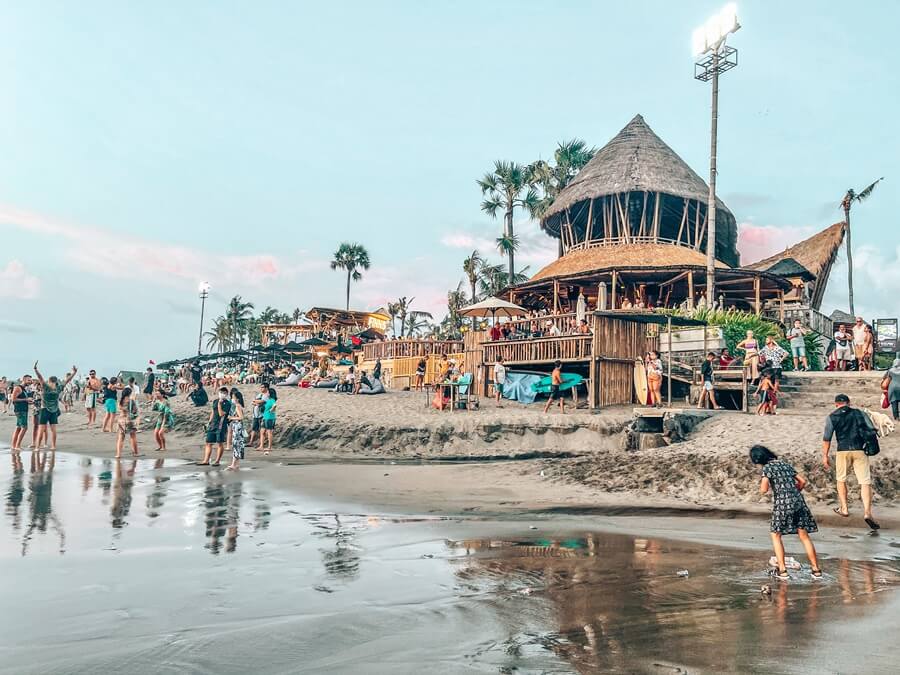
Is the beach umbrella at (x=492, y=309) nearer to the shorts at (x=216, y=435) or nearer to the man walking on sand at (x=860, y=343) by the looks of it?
the man walking on sand at (x=860, y=343)

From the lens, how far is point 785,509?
649cm

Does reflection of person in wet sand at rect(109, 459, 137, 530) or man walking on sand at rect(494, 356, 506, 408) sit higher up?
man walking on sand at rect(494, 356, 506, 408)

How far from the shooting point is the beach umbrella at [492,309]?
78.9 feet

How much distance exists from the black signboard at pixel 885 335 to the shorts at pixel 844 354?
1023cm

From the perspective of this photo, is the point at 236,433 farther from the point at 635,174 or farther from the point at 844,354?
the point at 635,174

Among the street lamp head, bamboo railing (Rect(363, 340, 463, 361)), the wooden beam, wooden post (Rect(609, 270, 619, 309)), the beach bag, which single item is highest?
the street lamp head

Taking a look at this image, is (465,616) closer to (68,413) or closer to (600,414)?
(600,414)

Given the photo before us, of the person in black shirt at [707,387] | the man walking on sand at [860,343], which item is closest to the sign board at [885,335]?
the man walking on sand at [860,343]

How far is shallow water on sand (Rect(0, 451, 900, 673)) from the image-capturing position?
166 inches

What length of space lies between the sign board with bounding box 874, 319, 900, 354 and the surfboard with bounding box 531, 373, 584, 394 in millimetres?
16490

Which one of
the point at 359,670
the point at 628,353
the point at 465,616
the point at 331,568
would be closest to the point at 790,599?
the point at 465,616

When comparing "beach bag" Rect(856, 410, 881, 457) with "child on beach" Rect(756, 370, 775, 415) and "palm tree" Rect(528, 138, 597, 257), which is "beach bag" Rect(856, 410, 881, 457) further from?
"palm tree" Rect(528, 138, 597, 257)

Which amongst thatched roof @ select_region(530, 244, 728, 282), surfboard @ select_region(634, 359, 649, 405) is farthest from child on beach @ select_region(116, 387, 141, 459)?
thatched roof @ select_region(530, 244, 728, 282)

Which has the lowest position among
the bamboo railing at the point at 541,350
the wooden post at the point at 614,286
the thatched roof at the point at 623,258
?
the bamboo railing at the point at 541,350
